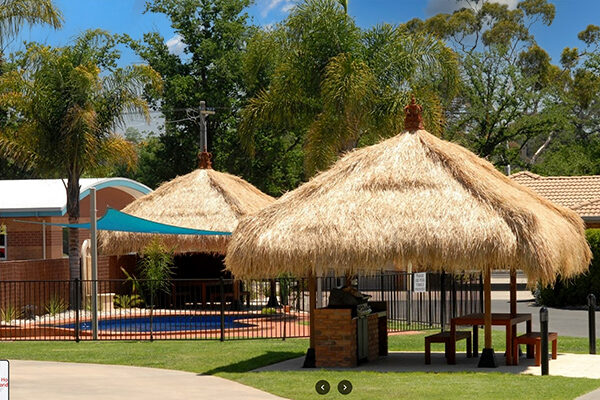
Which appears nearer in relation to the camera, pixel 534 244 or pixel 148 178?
pixel 534 244

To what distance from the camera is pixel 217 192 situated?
33.9 m

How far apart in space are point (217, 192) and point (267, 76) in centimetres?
1892

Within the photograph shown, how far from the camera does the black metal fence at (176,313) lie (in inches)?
935

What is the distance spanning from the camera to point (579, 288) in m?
32.9

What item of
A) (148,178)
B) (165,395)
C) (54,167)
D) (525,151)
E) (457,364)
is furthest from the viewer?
(525,151)

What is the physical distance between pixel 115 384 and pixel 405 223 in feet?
16.0

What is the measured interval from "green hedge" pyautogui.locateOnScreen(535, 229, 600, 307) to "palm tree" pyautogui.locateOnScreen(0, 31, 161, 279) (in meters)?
13.3

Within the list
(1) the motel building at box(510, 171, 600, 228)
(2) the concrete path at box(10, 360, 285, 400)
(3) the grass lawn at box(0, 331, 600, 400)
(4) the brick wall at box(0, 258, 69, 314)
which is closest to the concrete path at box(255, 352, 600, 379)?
(3) the grass lawn at box(0, 331, 600, 400)

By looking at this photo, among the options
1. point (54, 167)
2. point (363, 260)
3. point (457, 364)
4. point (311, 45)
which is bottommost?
point (457, 364)

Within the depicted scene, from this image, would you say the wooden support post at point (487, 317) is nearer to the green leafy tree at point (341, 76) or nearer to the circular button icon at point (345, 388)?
the circular button icon at point (345, 388)

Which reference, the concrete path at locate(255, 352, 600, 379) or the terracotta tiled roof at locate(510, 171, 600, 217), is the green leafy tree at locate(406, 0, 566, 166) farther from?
the concrete path at locate(255, 352, 600, 379)

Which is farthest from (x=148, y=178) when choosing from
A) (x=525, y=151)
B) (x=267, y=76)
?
(x=525, y=151)

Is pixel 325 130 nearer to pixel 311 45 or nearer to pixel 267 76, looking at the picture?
pixel 311 45

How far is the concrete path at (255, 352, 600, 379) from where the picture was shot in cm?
1666
